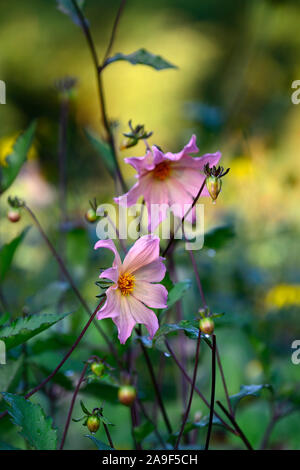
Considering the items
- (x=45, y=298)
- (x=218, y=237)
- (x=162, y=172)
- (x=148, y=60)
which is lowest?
(x=45, y=298)

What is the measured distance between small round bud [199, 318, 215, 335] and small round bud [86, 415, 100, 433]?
116mm

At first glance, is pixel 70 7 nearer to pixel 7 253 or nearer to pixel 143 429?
pixel 7 253

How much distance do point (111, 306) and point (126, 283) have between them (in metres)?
0.04

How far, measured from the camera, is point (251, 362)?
1.38 metres

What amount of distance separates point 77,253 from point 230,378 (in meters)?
0.55

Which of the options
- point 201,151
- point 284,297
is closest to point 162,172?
point 201,151

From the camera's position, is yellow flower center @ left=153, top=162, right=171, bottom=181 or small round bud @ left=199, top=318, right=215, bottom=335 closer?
small round bud @ left=199, top=318, right=215, bottom=335

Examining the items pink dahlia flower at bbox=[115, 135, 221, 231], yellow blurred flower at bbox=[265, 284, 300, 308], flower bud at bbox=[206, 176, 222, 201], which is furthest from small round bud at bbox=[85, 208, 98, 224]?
yellow blurred flower at bbox=[265, 284, 300, 308]

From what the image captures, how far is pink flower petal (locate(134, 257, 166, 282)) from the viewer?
0.51m

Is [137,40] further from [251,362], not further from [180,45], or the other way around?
[251,362]

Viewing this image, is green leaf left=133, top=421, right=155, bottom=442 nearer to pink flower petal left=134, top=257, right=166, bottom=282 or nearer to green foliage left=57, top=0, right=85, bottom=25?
pink flower petal left=134, top=257, right=166, bottom=282

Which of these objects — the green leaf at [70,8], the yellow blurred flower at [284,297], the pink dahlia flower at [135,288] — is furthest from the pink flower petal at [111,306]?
the yellow blurred flower at [284,297]

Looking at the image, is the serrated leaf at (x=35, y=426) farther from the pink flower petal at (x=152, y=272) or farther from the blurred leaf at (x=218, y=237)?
the blurred leaf at (x=218, y=237)

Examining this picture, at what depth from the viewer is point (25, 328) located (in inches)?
19.7
